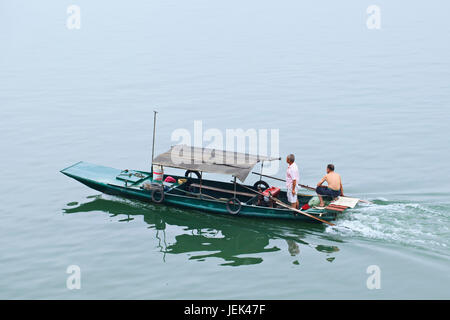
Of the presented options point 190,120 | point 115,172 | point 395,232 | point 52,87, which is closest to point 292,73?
point 190,120

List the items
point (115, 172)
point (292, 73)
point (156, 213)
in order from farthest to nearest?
point (292, 73)
point (115, 172)
point (156, 213)

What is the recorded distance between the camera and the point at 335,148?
25.8 metres

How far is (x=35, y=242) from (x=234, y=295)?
7.25m

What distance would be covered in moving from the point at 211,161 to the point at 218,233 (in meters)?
2.38

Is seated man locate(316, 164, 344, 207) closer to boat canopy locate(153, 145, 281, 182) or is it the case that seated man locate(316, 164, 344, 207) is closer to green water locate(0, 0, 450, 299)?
green water locate(0, 0, 450, 299)

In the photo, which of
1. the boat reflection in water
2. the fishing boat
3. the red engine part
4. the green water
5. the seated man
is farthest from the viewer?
the red engine part

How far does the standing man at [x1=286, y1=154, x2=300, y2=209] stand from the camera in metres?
18.2

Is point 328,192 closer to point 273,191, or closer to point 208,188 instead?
point 273,191

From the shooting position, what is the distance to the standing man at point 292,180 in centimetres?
1820

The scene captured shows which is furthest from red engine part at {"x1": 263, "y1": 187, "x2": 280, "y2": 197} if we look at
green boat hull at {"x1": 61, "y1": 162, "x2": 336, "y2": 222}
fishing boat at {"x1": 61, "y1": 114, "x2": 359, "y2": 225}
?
green boat hull at {"x1": 61, "y1": 162, "x2": 336, "y2": 222}

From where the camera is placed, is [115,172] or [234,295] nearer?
[234,295]

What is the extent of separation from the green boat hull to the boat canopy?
1071mm

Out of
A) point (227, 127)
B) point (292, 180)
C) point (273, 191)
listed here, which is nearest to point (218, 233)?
point (273, 191)
